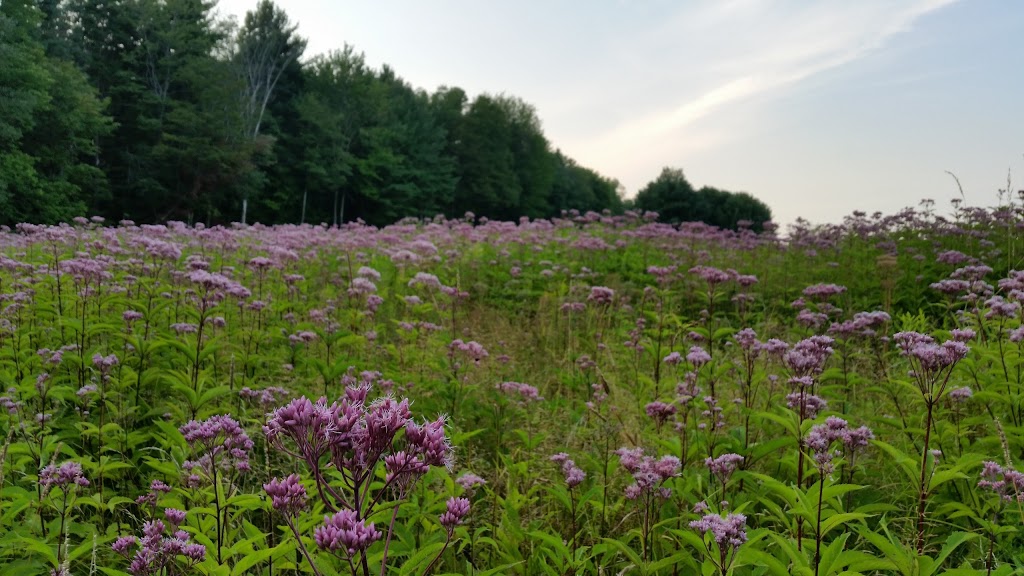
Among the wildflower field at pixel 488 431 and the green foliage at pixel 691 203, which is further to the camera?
the green foliage at pixel 691 203

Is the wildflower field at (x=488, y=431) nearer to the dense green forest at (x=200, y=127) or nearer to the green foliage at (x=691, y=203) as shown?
the dense green forest at (x=200, y=127)

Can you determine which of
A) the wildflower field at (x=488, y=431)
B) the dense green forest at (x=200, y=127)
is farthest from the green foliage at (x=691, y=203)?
the wildflower field at (x=488, y=431)

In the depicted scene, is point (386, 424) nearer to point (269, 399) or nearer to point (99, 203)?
point (269, 399)

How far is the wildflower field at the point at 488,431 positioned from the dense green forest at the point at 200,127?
24.9 metres

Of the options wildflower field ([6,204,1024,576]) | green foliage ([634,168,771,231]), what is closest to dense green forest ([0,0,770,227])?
green foliage ([634,168,771,231])

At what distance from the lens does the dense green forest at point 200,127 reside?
28469 mm

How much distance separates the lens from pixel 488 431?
16.4 feet

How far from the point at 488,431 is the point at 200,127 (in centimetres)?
3875

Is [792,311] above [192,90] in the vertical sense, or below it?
below

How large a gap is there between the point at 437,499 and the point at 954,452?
3.15m

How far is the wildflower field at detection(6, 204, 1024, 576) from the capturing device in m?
2.16

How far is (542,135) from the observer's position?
7706 centimetres

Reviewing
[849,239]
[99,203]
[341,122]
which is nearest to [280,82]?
[341,122]

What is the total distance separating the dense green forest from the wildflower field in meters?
24.9
